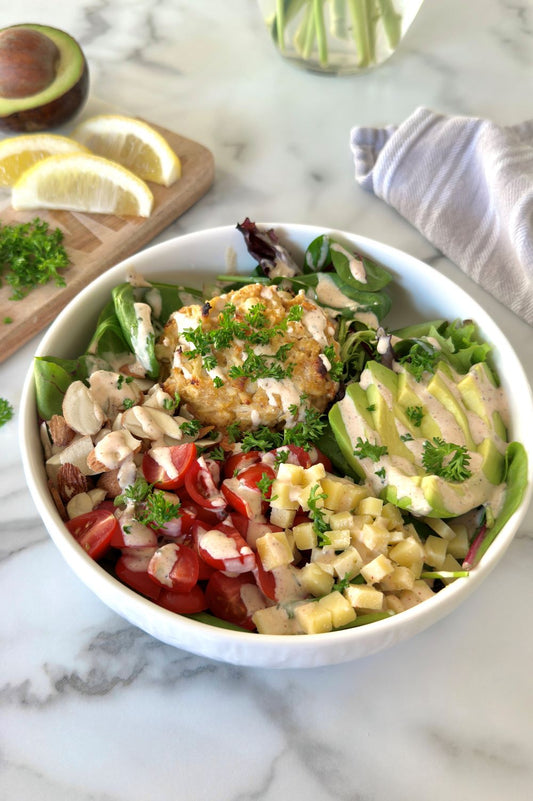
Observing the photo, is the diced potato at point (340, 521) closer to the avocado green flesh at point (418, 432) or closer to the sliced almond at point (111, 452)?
the avocado green flesh at point (418, 432)

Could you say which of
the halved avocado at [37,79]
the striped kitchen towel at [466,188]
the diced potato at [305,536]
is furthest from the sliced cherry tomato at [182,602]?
the halved avocado at [37,79]

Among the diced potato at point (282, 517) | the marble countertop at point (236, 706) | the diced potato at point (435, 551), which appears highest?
the diced potato at point (282, 517)

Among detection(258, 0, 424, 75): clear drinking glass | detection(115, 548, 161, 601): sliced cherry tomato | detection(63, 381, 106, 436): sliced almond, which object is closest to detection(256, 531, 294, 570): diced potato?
detection(115, 548, 161, 601): sliced cherry tomato

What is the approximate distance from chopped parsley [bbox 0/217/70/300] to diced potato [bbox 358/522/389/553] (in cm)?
118

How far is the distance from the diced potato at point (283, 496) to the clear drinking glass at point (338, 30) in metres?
1.74

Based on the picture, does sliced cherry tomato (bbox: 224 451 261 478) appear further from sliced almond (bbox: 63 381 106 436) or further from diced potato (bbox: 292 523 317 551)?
sliced almond (bbox: 63 381 106 436)

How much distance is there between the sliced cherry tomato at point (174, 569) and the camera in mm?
1530

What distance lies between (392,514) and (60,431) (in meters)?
0.71

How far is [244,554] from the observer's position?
1.54 metres

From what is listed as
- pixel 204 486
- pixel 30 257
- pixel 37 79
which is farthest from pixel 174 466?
pixel 37 79

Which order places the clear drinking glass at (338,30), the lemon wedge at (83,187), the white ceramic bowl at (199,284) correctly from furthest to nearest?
the clear drinking glass at (338,30), the lemon wedge at (83,187), the white ceramic bowl at (199,284)

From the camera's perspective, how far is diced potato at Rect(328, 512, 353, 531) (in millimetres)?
1601

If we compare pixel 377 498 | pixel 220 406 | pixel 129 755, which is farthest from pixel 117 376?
pixel 129 755

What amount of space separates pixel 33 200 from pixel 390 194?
109 centimetres
